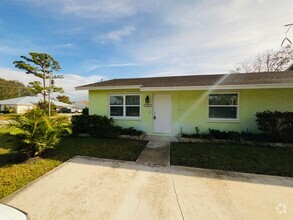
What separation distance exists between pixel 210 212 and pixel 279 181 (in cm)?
257

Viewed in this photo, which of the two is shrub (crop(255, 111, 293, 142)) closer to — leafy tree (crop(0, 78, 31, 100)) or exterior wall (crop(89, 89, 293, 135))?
exterior wall (crop(89, 89, 293, 135))

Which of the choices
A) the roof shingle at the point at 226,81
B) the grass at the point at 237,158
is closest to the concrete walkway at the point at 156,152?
the grass at the point at 237,158

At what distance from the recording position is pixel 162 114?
8727 mm

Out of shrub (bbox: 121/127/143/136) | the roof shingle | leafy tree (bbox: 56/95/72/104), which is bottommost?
shrub (bbox: 121/127/143/136)

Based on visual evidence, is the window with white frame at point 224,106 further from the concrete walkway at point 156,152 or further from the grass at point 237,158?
the concrete walkway at point 156,152

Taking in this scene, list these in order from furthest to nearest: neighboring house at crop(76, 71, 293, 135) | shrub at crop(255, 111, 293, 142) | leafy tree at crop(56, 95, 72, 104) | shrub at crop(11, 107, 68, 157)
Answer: leafy tree at crop(56, 95, 72, 104) → neighboring house at crop(76, 71, 293, 135) → shrub at crop(255, 111, 293, 142) → shrub at crop(11, 107, 68, 157)

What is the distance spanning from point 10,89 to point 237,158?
246 ft

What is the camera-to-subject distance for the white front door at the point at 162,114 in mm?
8656

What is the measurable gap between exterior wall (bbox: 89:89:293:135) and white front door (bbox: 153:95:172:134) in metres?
0.23

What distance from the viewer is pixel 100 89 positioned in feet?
30.1

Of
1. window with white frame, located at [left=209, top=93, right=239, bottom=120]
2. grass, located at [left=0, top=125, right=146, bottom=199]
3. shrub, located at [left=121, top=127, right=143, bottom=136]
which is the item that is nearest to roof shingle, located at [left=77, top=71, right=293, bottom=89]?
window with white frame, located at [left=209, top=93, right=239, bottom=120]

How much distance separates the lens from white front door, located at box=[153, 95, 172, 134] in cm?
866

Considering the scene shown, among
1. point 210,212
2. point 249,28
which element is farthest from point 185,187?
point 249,28

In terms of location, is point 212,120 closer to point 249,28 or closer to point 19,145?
point 249,28
